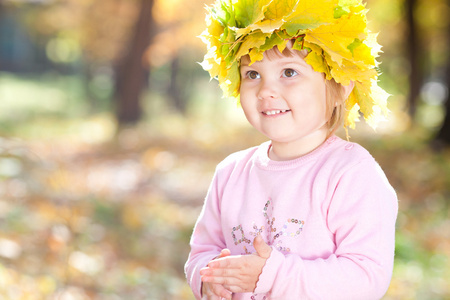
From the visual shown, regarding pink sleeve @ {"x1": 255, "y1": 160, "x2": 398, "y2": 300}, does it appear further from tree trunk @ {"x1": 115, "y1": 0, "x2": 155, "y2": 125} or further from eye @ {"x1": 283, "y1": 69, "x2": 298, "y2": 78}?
tree trunk @ {"x1": 115, "y1": 0, "x2": 155, "y2": 125}

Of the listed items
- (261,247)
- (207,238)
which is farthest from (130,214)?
(261,247)

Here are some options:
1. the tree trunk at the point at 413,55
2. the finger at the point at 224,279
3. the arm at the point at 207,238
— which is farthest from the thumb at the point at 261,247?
the tree trunk at the point at 413,55

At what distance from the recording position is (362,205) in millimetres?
1943

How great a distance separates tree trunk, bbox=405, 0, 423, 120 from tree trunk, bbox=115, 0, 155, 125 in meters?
7.55

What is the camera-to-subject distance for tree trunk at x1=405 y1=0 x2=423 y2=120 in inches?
698

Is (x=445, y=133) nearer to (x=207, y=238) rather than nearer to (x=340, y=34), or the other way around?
(x=207, y=238)

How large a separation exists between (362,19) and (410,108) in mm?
17262

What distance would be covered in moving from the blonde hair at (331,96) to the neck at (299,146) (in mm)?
42

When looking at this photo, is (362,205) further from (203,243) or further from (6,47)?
(6,47)

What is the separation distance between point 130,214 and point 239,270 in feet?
19.0

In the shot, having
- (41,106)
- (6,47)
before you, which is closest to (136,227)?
(41,106)

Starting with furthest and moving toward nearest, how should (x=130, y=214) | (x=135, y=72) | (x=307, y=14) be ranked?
(x=135, y=72), (x=130, y=214), (x=307, y=14)

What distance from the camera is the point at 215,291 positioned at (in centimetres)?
204

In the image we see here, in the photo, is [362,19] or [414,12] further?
[414,12]
